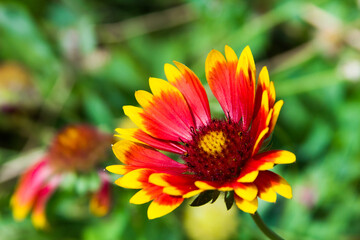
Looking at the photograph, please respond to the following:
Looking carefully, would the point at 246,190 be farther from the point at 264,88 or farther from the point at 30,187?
the point at 30,187

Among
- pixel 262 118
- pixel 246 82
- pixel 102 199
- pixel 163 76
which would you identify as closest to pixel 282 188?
pixel 262 118

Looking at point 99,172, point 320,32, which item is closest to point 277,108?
point 99,172

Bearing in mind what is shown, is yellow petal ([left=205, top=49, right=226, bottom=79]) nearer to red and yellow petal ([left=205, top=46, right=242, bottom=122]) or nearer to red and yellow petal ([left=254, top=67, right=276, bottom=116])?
red and yellow petal ([left=205, top=46, right=242, bottom=122])

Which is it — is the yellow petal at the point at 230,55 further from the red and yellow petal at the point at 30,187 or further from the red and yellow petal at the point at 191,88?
the red and yellow petal at the point at 30,187

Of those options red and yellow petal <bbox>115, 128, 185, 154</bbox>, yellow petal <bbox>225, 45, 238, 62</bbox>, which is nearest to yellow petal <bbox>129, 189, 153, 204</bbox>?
red and yellow petal <bbox>115, 128, 185, 154</bbox>

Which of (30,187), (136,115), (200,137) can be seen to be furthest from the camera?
(30,187)

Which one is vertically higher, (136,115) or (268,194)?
(136,115)

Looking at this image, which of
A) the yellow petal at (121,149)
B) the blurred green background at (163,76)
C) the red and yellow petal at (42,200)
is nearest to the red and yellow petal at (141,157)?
the yellow petal at (121,149)
